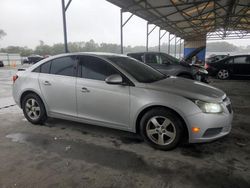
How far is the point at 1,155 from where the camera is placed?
2846 mm

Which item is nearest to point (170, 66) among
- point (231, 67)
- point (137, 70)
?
point (137, 70)

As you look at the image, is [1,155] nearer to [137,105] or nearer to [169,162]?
[137,105]

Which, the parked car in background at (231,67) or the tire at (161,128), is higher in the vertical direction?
the parked car in background at (231,67)

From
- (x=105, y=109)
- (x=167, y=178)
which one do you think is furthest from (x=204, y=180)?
(x=105, y=109)

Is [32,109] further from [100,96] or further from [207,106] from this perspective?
[207,106]

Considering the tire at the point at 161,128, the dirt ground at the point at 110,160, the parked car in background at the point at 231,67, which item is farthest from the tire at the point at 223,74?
the tire at the point at 161,128

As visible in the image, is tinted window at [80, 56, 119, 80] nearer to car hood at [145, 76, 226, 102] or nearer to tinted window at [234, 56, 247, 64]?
car hood at [145, 76, 226, 102]

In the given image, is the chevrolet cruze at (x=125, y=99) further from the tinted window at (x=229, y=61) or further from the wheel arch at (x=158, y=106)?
the tinted window at (x=229, y=61)

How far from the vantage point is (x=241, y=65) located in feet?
33.7

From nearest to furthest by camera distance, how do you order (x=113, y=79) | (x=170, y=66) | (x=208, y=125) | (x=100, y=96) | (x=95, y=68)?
1. (x=208, y=125)
2. (x=113, y=79)
3. (x=100, y=96)
4. (x=95, y=68)
5. (x=170, y=66)

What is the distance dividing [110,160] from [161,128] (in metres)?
0.86

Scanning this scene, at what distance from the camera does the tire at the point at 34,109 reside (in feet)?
12.7

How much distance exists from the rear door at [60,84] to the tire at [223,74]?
9580mm

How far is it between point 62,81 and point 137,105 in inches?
59.7
